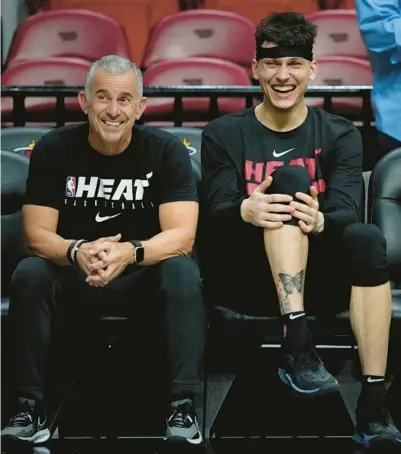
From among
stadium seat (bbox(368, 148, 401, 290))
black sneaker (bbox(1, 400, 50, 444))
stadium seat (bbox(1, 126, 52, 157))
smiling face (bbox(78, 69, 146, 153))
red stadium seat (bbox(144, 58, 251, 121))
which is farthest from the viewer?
red stadium seat (bbox(144, 58, 251, 121))

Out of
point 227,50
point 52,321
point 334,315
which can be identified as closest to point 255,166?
point 334,315

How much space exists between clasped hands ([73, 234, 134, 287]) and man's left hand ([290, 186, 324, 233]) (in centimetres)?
40

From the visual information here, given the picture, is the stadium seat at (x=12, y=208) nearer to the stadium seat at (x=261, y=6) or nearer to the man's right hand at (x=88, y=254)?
the man's right hand at (x=88, y=254)

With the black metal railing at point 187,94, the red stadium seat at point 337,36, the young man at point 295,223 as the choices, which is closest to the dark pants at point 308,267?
the young man at point 295,223

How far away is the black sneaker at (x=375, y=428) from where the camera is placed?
2012 millimetres

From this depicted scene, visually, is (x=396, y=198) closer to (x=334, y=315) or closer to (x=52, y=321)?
(x=334, y=315)

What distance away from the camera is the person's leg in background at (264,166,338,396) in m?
2.04

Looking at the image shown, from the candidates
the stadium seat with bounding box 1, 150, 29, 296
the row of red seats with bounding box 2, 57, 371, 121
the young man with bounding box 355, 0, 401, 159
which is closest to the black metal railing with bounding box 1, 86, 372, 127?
the young man with bounding box 355, 0, 401, 159

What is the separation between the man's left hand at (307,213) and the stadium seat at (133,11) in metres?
2.59

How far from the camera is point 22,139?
2688 millimetres

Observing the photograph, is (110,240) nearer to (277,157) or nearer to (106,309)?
(106,309)

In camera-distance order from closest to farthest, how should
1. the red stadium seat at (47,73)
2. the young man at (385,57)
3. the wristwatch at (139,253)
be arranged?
the wristwatch at (139,253) → the young man at (385,57) → the red stadium seat at (47,73)

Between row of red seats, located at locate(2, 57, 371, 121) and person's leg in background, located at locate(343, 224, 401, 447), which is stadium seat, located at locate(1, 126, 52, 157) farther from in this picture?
person's leg in background, located at locate(343, 224, 401, 447)

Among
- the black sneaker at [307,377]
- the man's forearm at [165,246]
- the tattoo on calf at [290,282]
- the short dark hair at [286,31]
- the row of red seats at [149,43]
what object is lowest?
the black sneaker at [307,377]
